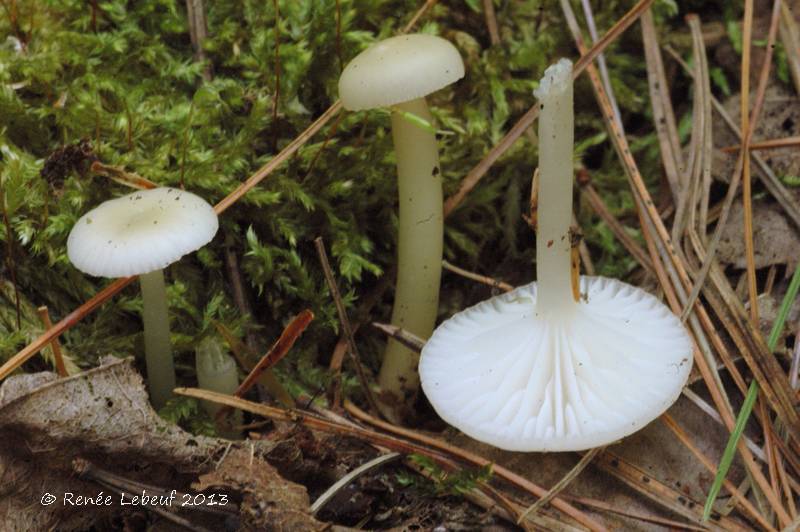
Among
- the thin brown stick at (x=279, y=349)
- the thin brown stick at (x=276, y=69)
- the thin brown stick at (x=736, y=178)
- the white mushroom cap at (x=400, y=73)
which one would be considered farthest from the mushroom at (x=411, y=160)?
the thin brown stick at (x=736, y=178)

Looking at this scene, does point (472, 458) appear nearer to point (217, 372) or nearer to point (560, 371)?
point (560, 371)

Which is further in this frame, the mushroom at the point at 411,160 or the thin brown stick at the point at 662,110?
the thin brown stick at the point at 662,110

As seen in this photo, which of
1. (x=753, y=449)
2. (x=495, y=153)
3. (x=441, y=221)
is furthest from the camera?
(x=495, y=153)

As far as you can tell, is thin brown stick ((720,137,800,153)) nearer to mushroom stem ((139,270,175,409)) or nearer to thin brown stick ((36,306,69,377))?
mushroom stem ((139,270,175,409))

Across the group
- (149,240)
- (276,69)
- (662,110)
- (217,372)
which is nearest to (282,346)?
(217,372)

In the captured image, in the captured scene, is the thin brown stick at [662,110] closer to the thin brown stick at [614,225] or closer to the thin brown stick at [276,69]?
the thin brown stick at [614,225]

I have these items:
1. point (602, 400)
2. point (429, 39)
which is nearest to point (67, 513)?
point (602, 400)

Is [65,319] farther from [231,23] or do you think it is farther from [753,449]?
[753,449]
